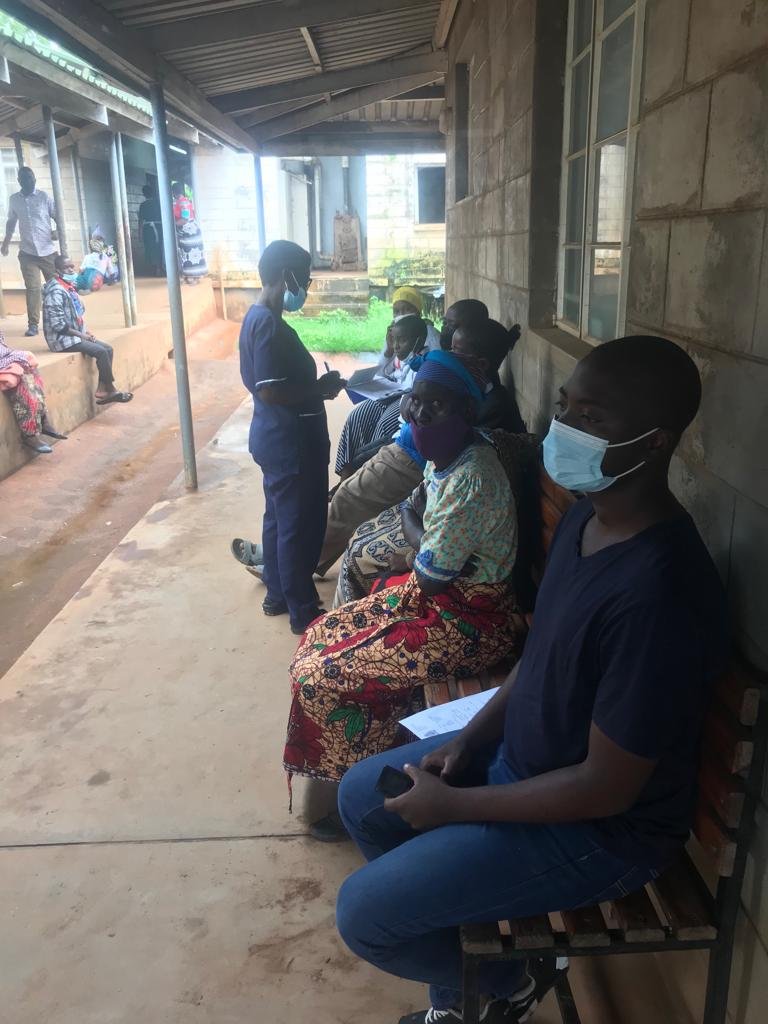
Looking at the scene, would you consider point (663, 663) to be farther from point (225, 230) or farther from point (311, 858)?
point (225, 230)

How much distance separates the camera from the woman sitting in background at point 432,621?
2.26 m

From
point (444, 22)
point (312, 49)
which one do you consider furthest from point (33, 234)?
point (444, 22)

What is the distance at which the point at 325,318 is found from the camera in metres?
15.7

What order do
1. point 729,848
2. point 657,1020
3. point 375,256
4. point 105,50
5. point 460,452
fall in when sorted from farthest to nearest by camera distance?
point 375,256 → point 105,50 → point 460,452 → point 657,1020 → point 729,848

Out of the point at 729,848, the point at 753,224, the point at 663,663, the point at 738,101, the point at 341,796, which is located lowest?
the point at 341,796

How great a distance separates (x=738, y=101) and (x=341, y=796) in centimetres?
159

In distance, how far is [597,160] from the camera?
3064mm

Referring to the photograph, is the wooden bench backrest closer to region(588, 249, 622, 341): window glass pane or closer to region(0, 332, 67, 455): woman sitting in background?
region(588, 249, 622, 341): window glass pane

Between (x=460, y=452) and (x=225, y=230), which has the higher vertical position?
(x=225, y=230)

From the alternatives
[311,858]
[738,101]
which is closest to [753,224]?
[738,101]

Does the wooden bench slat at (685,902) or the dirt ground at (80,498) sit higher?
the wooden bench slat at (685,902)

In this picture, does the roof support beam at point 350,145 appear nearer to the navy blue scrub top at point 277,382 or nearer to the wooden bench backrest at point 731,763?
the navy blue scrub top at point 277,382

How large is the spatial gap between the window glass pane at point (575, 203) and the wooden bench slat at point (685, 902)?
8.30 ft

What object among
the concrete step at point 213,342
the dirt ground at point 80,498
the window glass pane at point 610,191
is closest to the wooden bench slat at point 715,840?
the window glass pane at point 610,191
